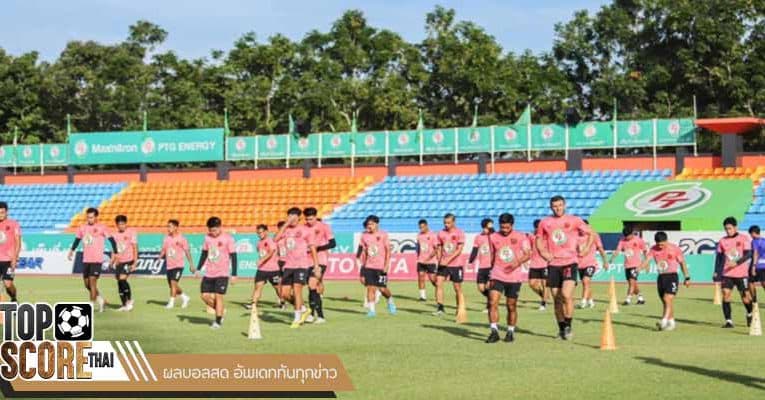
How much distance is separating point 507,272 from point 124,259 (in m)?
11.2

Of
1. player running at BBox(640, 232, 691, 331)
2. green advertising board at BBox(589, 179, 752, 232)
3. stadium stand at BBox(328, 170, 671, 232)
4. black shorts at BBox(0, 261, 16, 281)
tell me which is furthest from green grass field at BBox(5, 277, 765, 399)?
stadium stand at BBox(328, 170, 671, 232)

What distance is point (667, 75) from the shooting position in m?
60.9

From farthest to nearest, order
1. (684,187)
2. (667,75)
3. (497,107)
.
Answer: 1. (497,107)
2. (667,75)
3. (684,187)

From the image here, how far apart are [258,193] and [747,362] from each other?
41.5m

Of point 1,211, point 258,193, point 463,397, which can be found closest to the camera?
point 463,397

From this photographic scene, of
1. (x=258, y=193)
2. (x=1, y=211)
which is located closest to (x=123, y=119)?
(x=258, y=193)

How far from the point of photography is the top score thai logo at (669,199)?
4341 cm

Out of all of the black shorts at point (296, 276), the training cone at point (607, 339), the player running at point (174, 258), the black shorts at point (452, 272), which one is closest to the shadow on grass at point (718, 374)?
the training cone at point (607, 339)

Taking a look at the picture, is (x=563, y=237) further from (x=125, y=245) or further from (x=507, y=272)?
(x=125, y=245)

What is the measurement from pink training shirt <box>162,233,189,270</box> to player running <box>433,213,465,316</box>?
19.6ft

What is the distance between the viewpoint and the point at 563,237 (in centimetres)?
1803

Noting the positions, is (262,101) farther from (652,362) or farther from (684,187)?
(652,362)

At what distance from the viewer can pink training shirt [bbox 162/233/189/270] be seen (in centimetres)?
2748

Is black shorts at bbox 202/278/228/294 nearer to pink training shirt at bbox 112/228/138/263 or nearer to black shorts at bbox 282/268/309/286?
black shorts at bbox 282/268/309/286
